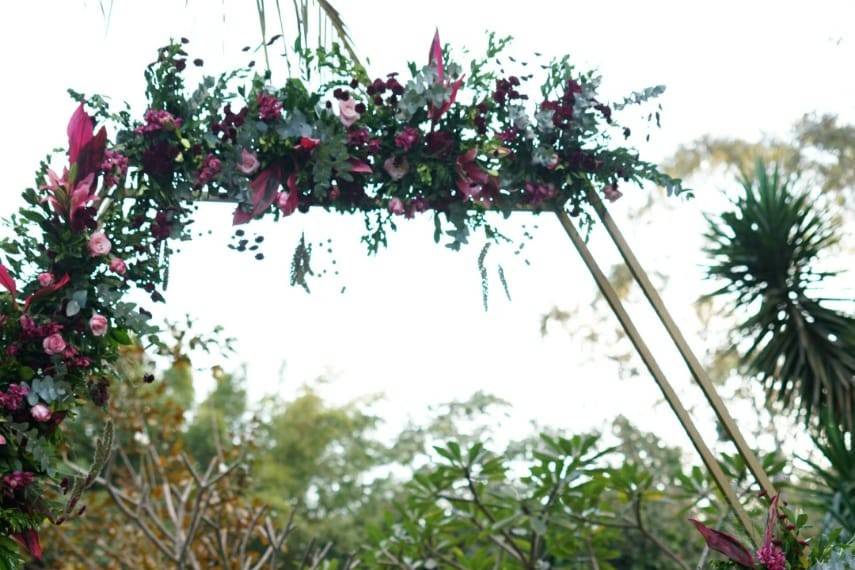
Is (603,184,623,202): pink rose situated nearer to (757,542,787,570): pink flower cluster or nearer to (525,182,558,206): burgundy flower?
(525,182,558,206): burgundy flower

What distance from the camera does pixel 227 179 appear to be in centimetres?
261

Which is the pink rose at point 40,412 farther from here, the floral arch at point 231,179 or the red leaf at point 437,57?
the red leaf at point 437,57

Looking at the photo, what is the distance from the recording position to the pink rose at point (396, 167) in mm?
2697

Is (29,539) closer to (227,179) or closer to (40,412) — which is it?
(40,412)

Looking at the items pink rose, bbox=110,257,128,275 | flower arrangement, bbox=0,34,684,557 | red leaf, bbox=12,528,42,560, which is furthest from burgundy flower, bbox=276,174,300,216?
red leaf, bbox=12,528,42,560

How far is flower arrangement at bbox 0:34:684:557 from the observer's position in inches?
92.7

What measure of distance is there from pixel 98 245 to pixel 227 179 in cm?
37

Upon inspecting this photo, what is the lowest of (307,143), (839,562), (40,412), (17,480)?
(839,562)

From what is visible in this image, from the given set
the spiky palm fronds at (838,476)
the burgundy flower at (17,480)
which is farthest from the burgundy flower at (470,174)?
the spiky palm fronds at (838,476)

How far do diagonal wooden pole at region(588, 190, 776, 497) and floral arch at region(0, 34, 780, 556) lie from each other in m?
A: 0.16

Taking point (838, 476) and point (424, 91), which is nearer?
point (424, 91)

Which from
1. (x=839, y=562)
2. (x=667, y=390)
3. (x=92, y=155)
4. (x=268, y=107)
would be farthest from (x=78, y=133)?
(x=839, y=562)

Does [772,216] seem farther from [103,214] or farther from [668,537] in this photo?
[103,214]

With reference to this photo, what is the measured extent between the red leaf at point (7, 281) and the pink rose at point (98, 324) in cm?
19
